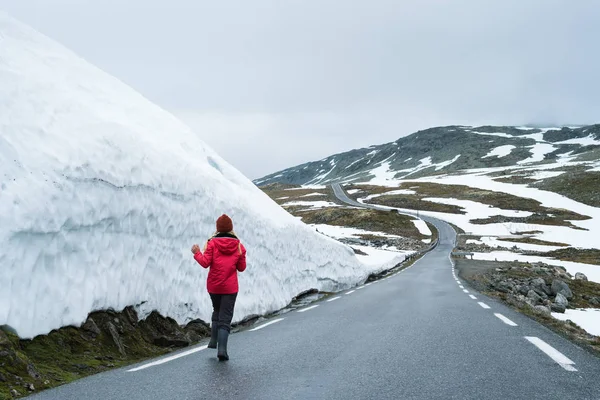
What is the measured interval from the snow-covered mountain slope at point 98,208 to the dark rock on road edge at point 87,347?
0.68 ft

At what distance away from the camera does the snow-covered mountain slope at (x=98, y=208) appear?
275 inches

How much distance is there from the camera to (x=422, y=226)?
7875 cm

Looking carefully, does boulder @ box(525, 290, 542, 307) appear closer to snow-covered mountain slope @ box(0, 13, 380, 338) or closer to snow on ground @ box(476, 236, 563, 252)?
snow-covered mountain slope @ box(0, 13, 380, 338)

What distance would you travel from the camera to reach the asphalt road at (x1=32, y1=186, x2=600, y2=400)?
4684 millimetres

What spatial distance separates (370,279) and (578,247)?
42.4 meters

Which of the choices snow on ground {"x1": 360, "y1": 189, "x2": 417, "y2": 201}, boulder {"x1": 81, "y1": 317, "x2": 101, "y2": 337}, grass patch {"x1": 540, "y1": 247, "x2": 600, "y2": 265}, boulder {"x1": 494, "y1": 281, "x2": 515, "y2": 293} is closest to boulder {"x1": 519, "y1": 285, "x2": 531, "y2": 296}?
boulder {"x1": 494, "y1": 281, "x2": 515, "y2": 293}

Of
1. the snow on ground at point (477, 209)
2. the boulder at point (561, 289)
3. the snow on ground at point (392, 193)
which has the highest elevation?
the snow on ground at point (392, 193)

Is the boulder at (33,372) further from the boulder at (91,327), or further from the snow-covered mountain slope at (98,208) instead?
the boulder at (91,327)

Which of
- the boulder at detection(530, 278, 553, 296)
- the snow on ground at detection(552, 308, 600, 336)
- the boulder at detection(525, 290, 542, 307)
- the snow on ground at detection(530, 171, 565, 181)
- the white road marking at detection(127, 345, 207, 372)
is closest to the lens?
the white road marking at detection(127, 345, 207, 372)

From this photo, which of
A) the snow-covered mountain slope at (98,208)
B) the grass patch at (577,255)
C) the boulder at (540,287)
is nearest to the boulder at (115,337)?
the snow-covered mountain slope at (98,208)

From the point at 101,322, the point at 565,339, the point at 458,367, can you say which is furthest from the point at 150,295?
the point at 565,339

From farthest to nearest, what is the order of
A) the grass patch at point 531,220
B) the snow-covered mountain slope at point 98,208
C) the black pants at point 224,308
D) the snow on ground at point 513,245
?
the grass patch at point 531,220, the snow on ground at point 513,245, the snow-covered mountain slope at point 98,208, the black pants at point 224,308

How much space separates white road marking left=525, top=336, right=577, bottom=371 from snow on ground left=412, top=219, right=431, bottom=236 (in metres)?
67.8

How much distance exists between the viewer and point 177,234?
34.8 feet
